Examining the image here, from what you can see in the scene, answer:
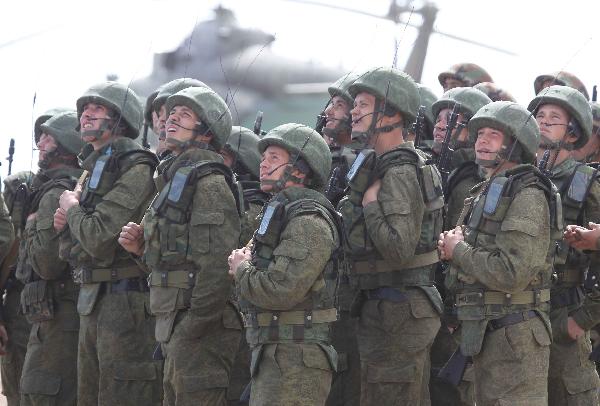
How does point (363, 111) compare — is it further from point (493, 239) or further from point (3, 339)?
point (3, 339)

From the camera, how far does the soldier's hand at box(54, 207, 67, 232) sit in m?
9.38

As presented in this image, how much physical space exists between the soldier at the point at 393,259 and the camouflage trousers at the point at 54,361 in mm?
2634

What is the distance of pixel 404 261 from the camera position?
26.7 feet

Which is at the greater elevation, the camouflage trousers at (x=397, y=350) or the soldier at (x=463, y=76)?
the soldier at (x=463, y=76)

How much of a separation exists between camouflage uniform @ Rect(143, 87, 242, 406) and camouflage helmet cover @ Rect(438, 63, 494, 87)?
13.5 ft

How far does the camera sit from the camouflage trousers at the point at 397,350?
8242 millimetres

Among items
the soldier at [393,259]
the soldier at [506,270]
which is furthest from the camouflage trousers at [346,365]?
the soldier at [506,270]

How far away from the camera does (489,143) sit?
8102mm

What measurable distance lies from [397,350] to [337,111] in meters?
2.22

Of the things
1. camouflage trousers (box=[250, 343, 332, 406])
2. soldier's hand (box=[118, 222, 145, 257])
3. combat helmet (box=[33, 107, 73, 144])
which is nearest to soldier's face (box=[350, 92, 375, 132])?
soldier's hand (box=[118, 222, 145, 257])

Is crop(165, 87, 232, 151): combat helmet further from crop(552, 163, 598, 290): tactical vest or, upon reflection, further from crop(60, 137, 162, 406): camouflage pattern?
crop(552, 163, 598, 290): tactical vest

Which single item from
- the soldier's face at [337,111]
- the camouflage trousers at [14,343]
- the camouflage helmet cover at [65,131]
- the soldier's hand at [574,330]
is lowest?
the camouflage trousers at [14,343]

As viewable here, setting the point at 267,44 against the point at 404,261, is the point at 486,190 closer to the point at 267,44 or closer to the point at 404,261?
the point at 404,261

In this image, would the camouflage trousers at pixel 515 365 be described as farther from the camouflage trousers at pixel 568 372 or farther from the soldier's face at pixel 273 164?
the soldier's face at pixel 273 164
